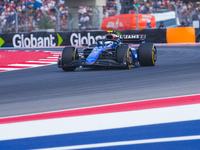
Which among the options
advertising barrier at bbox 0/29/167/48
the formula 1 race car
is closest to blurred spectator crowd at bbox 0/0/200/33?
advertising barrier at bbox 0/29/167/48

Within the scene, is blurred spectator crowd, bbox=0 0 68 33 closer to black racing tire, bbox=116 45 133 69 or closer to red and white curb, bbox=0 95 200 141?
black racing tire, bbox=116 45 133 69

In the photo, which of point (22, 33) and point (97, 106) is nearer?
point (97, 106)

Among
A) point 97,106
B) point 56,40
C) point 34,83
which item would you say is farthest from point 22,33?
point 97,106

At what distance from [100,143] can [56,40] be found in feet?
72.6

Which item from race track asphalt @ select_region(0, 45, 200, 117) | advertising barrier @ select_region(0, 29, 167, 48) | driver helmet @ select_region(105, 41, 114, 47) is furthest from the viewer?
advertising barrier @ select_region(0, 29, 167, 48)

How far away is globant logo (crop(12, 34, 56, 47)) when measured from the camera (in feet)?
85.1

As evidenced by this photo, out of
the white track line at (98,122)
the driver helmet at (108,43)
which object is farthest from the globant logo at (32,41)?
the white track line at (98,122)

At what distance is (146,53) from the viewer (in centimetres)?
1123

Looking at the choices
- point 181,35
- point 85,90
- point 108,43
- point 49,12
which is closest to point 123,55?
point 108,43

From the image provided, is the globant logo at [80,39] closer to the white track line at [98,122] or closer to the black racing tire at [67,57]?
the black racing tire at [67,57]

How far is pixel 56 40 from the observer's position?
2581 cm

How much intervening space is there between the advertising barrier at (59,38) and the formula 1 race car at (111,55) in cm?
1248

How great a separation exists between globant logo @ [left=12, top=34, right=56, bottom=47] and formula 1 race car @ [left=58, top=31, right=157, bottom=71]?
14.7 metres

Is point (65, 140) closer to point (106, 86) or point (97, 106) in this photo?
point (97, 106)
